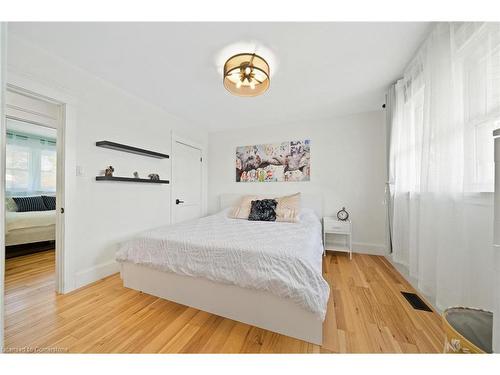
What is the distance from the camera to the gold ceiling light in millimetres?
1460

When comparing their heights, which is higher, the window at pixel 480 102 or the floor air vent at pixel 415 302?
the window at pixel 480 102

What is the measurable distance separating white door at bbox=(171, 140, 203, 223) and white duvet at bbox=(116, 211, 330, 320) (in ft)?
4.27

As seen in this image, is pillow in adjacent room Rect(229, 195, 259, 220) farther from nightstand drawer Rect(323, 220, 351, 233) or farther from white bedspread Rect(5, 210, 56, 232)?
white bedspread Rect(5, 210, 56, 232)

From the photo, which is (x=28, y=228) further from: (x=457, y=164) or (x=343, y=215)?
(x=457, y=164)

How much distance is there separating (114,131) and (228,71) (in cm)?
167

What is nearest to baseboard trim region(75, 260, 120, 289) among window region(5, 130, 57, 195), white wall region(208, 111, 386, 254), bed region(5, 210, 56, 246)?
bed region(5, 210, 56, 246)

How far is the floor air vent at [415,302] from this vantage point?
1545mm

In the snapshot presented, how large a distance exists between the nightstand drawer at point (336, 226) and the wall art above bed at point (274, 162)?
0.84 metres

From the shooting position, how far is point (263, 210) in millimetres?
2807

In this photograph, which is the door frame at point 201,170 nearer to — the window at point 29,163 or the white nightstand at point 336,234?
the white nightstand at point 336,234

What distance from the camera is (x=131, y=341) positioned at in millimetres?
1215

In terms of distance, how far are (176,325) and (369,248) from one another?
289 cm

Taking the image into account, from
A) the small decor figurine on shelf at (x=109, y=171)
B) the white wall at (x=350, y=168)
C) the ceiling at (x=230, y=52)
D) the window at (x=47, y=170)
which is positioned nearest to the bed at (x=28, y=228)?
the window at (x=47, y=170)
